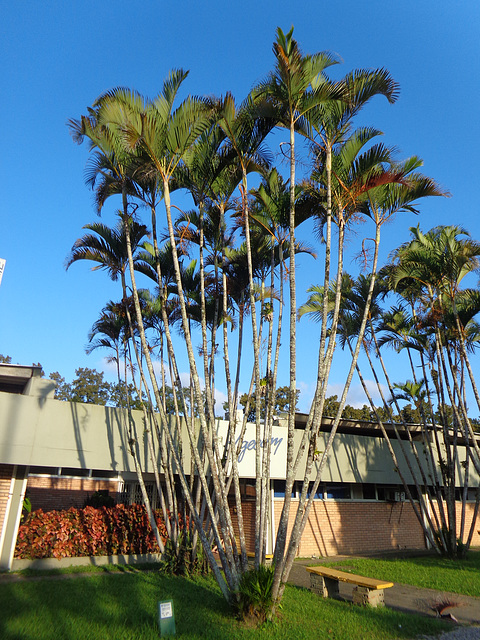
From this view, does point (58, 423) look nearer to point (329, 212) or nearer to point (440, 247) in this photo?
point (329, 212)

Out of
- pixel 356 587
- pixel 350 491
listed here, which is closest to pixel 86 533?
pixel 356 587

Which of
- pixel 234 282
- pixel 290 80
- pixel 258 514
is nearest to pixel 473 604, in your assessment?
pixel 258 514

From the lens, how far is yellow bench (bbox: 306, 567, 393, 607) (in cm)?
766

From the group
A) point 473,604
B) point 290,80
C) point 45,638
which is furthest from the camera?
point 473,604

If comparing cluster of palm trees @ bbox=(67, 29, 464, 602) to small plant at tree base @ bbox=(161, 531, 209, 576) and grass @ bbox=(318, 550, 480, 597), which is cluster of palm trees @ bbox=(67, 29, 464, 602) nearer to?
small plant at tree base @ bbox=(161, 531, 209, 576)

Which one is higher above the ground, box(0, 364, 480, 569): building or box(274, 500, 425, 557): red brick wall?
box(0, 364, 480, 569): building

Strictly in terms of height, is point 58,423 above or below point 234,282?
below

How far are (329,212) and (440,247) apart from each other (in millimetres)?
6849

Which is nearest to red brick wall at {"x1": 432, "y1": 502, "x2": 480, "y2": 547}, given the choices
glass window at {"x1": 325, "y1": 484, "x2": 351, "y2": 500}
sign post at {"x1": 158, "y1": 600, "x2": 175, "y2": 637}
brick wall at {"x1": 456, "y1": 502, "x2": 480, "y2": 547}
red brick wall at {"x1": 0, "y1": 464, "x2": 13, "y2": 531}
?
brick wall at {"x1": 456, "y1": 502, "x2": 480, "y2": 547}

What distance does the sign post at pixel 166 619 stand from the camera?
564cm

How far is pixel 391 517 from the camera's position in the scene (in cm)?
1683

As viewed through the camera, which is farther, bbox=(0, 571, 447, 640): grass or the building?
the building

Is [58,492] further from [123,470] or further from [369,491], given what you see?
[369,491]

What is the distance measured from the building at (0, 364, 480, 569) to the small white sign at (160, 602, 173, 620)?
5.49 m
